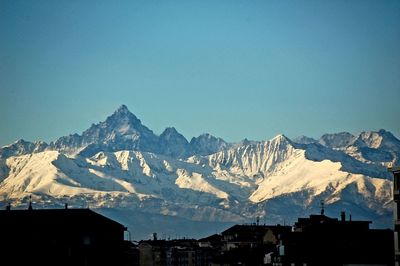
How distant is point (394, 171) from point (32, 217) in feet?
199

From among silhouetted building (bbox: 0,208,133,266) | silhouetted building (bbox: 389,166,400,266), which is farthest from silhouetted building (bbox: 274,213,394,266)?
silhouetted building (bbox: 0,208,133,266)

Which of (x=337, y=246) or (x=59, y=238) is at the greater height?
(x=59, y=238)

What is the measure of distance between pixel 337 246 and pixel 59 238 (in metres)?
36.5

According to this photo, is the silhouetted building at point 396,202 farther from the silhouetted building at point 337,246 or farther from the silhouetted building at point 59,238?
the silhouetted building at point 59,238

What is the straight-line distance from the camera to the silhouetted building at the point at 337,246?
75.1m

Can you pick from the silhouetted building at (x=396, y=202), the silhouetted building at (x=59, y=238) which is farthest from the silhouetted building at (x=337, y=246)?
the silhouetted building at (x=59, y=238)

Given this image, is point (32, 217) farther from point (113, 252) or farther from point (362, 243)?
point (362, 243)

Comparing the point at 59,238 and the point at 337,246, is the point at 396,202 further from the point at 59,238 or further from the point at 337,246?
the point at 59,238

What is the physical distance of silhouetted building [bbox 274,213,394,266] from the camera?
7506cm

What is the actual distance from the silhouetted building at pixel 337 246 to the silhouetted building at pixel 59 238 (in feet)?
62.3

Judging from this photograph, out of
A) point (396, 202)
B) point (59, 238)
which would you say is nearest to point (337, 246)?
point (396, 202)

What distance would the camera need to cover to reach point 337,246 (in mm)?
84062

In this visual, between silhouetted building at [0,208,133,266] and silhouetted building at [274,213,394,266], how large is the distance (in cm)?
1898

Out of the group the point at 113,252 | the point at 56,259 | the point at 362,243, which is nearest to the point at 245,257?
the point at 113,252
